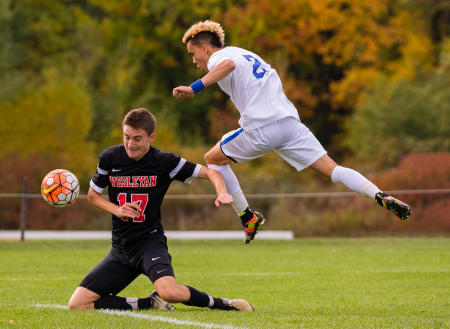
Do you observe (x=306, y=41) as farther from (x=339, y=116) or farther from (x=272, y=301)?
(x=272, y=301)

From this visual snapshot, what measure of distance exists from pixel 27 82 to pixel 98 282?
2549cm

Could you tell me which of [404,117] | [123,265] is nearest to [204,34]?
[123,265]

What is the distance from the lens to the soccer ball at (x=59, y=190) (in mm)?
7059

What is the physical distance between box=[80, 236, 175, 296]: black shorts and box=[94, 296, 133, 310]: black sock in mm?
64

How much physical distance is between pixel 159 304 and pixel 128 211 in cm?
98

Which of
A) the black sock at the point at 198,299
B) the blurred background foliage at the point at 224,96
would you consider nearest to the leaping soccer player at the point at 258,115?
the black sock at the point at 198,299

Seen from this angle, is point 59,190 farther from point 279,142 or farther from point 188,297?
point 279,142

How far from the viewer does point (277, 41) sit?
114ft

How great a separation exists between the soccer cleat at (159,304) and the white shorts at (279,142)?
5.24 feet

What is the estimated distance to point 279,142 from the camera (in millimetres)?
7551

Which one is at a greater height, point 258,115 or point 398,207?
point 258,115

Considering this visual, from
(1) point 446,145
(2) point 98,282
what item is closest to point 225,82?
(2) point 98,282

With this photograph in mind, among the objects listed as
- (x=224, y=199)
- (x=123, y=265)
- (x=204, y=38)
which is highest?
(x=204, y=38)

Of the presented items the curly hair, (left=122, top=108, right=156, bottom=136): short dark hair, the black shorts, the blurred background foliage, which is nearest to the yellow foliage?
the blurred background foliage
